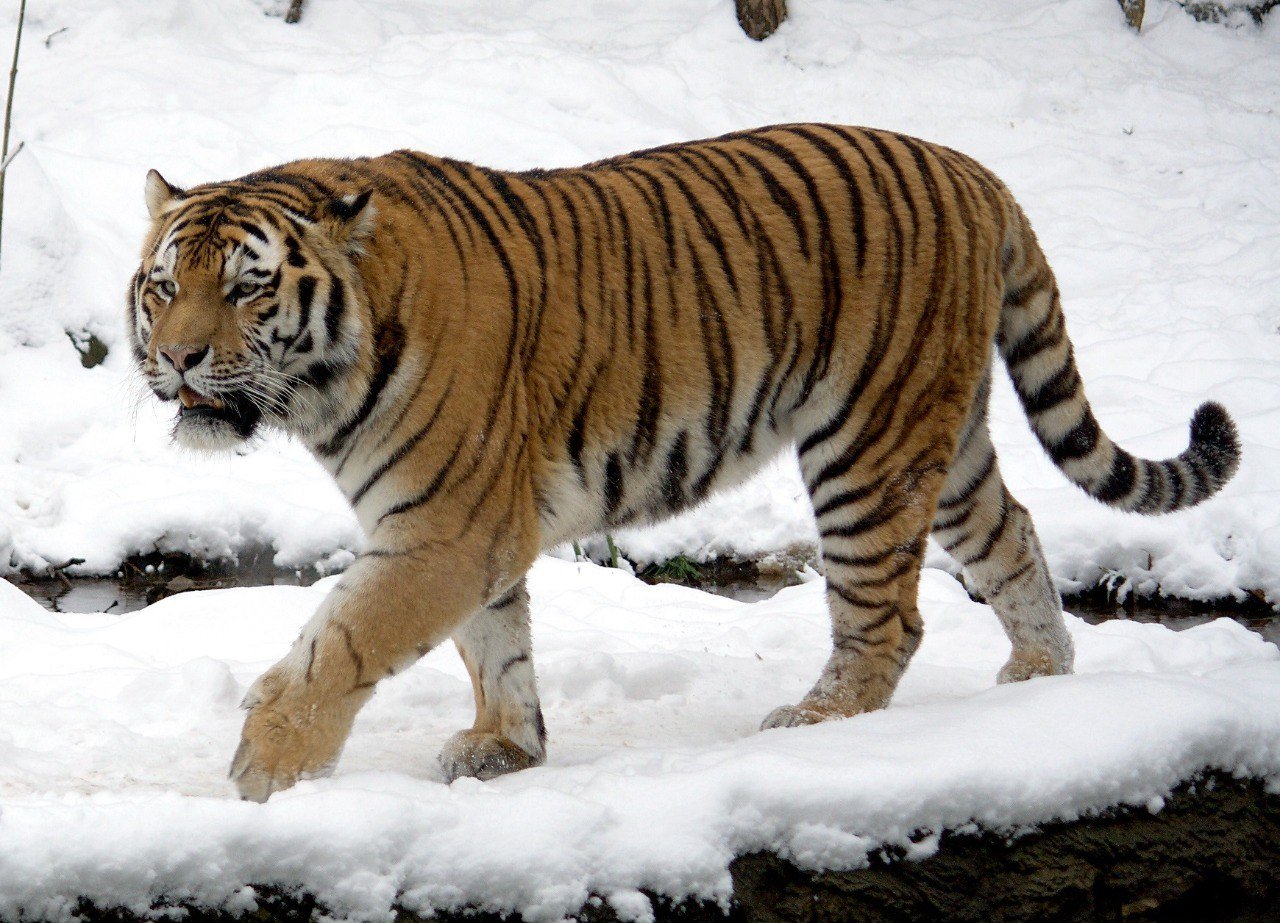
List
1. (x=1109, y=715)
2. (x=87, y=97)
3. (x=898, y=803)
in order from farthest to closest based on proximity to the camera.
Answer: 1. (x=87, y=97)
2. (x=1109, y=715)
3. (x=898, y=803)

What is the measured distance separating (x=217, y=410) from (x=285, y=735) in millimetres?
736

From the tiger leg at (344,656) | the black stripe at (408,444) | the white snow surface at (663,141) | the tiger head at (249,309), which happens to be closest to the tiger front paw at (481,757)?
the tiger leg at (344,656)

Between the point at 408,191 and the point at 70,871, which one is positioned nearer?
the point at 70,871

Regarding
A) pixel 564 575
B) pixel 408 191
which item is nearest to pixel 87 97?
pixel 564 575

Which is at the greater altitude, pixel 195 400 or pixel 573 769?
pixel 195 400

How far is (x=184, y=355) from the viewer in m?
3.04

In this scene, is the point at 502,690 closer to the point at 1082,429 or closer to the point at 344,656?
the point at 344,656

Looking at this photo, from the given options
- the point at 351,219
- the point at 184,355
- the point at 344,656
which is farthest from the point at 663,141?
the point at 344,656

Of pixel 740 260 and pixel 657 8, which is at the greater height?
pixel 740 260

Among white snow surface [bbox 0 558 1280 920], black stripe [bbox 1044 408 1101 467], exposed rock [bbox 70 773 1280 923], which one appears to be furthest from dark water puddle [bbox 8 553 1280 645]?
exposed rock [bbox 70 773 1280 923]

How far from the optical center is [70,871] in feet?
7.90

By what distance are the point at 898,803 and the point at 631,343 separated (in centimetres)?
136

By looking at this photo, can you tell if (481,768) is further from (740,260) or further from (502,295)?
(740,260)

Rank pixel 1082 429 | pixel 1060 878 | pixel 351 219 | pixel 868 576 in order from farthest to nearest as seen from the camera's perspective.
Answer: pixel 1082 429, pixel 868 576, pixel 351 219, pixel 1060 878
